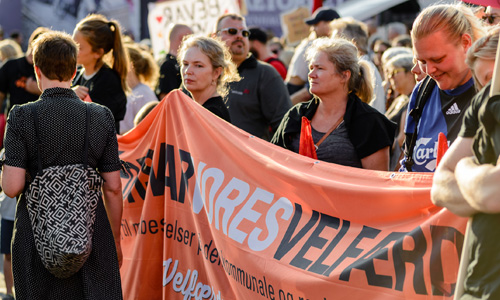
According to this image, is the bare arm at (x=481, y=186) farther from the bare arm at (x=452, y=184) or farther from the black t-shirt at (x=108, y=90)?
the black t-shirt at (x=108, y=90)

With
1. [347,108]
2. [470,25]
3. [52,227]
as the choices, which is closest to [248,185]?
[347,108]

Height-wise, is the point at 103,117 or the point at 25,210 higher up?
the point at 103,117

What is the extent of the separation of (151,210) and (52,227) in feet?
3.71

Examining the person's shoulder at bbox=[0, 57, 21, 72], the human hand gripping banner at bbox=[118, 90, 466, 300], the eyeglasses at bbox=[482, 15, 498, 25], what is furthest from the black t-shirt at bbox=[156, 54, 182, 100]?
the eyeglasses at bbox=[482, 15, 498, 25]

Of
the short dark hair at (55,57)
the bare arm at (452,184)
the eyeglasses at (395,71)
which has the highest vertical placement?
the short dark hair at (55,57)

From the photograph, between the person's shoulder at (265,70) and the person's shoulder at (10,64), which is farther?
the person's shoulder at (10,64)

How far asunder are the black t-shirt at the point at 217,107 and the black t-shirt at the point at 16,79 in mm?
3252

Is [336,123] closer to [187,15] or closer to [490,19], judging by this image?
[490,19]

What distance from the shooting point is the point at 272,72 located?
627cm

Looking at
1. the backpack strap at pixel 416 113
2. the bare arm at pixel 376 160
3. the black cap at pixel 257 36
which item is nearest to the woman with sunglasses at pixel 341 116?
the bare arm at pixel 376 160

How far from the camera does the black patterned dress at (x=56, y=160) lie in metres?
3.87

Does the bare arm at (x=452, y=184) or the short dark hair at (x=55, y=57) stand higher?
the short dark hair at (x=55, y=57)

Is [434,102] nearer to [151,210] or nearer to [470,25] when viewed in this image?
[470,25]

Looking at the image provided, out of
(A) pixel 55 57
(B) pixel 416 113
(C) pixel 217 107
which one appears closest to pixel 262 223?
(B) pixel 416 113
